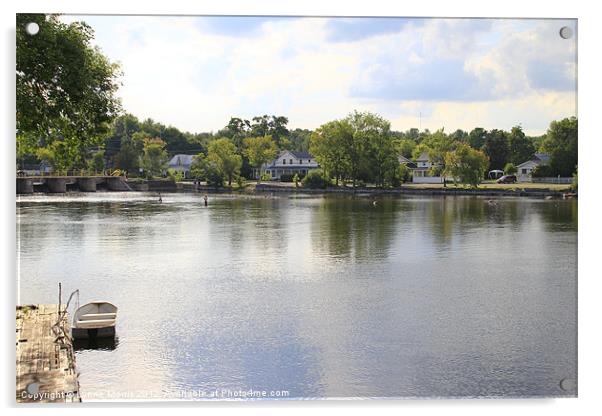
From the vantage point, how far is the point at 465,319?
921cm

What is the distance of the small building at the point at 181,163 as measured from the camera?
13.9 metres

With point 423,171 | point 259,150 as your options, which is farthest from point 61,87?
point 423,171

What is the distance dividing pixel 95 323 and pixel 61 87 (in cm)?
287

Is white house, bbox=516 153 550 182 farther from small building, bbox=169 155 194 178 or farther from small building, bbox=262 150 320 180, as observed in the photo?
small building, bbox=169 155 194 178

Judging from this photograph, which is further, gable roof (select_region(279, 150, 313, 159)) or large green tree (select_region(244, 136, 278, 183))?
gable roof (select_region(279, 150, 313, 159))

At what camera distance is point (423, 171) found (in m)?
13.5

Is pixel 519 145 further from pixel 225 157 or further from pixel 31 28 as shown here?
pixel 31 28

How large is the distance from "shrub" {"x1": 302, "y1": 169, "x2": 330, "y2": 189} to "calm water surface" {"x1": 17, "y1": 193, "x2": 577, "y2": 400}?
1.24m

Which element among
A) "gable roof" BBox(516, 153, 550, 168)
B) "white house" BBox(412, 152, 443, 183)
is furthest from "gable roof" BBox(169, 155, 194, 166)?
"gable roof" BBox(516, 153, 550, 168)

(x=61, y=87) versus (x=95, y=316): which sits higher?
(x=61, y=87)

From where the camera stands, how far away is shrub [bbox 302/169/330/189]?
15.9 meters

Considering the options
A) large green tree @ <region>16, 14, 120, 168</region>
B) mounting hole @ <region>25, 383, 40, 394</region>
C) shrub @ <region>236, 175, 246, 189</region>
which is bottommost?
mounting hole @ <region>25, 383, 40, 394</region>

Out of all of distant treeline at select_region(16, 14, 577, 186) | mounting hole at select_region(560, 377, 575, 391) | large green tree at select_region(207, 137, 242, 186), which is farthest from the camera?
large green tree at select_region(207, 137, 242, 186)

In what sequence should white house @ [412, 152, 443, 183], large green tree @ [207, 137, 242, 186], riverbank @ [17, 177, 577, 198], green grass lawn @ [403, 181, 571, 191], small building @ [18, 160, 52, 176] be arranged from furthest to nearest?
1. white house @ [412, 152, 443, 183]
2. large green tree @ [207, 137, 242, 186]
3. riverbank @ [17, 177, 577, 198]
4. green grass lawn @ [403, 181, 571, 191]
5. small building @ [18, 160, 52, 176]
